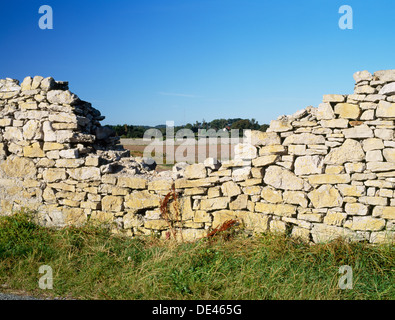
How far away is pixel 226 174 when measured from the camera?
18.4 feet

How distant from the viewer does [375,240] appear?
5000 mm

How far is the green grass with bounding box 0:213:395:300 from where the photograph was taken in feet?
13.9

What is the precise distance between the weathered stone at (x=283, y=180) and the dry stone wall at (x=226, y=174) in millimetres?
16

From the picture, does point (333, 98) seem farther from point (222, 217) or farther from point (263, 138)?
point (222, 217)

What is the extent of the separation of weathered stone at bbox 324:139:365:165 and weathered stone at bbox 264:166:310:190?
52cm

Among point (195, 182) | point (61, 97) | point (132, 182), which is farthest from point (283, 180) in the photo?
point (61, 97)

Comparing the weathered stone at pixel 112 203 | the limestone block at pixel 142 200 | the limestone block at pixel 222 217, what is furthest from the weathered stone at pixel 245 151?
the weathered stone at pixel 112 203

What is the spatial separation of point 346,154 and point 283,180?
3.42 ft

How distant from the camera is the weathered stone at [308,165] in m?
5.23

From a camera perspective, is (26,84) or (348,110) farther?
(26,84)

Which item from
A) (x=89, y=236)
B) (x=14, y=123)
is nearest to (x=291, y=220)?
(x=89, y=236)

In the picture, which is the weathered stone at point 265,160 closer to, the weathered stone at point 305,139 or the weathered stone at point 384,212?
the weathered stone at point 305,139
